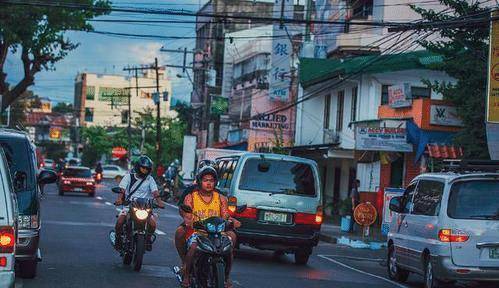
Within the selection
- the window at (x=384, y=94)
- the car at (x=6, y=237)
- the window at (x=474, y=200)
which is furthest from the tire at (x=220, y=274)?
the window at (x=384, y=94)

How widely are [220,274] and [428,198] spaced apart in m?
5.36

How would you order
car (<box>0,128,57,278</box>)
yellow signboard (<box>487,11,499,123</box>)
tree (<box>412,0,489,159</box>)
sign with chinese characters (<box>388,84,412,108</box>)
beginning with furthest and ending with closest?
A: sign with chinese characters (<box>388,84,412,108</box>) < tree (<box>412,0,489,159</box>) < yellow signboard (<box>487,11,499,123</box>) < car (<box>0,128,57,278</box>)

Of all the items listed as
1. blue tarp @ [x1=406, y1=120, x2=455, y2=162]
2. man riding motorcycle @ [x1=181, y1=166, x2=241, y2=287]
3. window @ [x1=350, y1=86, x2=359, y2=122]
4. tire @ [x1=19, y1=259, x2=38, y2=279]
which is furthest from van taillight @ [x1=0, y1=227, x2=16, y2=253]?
window @ [x1=350, y1=86, x2=359, y2=122]

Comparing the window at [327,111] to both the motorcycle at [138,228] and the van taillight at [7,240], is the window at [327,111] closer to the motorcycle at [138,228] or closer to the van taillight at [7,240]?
the motorcycle at [138,228]

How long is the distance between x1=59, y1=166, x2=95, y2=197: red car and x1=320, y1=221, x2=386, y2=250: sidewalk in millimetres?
16148

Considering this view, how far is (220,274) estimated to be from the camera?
9.41 meters

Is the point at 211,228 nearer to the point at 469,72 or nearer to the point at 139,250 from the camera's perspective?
the point at 139,250

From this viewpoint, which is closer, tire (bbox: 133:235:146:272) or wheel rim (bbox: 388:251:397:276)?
tire (bbox: 133:235:146:272)

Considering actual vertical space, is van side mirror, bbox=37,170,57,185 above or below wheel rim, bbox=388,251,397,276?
above

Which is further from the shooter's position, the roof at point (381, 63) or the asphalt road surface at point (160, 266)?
the roof at point (381, 63)

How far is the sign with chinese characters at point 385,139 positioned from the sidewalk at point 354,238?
9.11 feet

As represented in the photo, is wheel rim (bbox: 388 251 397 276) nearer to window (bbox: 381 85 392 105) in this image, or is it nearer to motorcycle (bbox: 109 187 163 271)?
motorcycle (bbox: 109 187 163 271)

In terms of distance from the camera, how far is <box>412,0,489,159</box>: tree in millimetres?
22609

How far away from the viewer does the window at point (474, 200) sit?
12.6 meters
